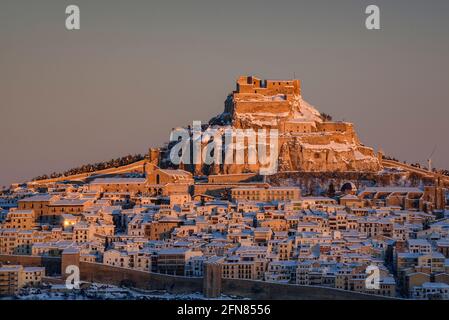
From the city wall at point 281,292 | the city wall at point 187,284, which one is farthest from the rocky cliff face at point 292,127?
the city wall at point 281,292

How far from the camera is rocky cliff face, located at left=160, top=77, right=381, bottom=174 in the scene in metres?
76.3

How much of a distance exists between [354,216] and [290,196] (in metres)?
4.59

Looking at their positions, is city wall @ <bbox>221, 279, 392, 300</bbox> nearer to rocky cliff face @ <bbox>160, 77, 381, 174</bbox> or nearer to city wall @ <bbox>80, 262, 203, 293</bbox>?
city wall @ <bbox>80, 262, 203, 293</bbox>

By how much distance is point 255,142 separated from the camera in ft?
250

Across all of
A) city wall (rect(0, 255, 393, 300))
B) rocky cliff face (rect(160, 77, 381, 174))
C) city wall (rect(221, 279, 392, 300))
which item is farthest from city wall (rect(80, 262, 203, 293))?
rocky cliff face (rect(160, 77, 381, 174))

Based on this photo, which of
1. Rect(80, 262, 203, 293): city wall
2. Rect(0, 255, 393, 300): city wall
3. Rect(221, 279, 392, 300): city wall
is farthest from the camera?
Rect(80, 262, 203, 293): city wall

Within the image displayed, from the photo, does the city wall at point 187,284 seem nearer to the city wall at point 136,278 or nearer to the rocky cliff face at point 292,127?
the city wall at point 136,278

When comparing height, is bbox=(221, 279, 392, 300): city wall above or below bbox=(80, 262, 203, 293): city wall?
below

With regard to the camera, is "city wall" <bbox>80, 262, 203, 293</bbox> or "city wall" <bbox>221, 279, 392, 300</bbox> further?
"city wall" <bbox>80, 262, 203, 293</bbox>

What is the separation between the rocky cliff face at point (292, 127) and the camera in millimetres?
76312

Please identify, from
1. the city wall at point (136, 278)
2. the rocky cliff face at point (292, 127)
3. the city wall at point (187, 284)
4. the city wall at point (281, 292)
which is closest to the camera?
the city wall at point (281, 292)

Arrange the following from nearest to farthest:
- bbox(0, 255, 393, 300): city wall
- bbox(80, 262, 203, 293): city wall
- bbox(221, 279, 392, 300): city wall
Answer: bbox(221, 279, 392, 300): city wall → bbox(0, 255, 393, 300): city wall → bbox(80, 262, 203, 293): city wall
